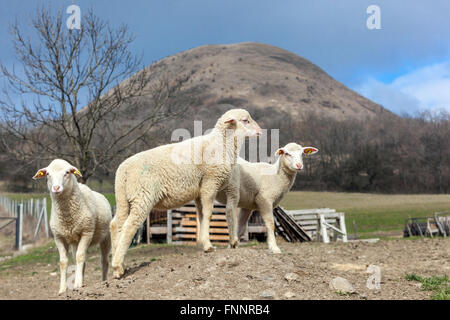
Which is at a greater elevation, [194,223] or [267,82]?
[267,82]

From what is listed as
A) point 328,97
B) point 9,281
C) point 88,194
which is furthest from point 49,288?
point 328,97

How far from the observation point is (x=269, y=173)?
8.59 meters

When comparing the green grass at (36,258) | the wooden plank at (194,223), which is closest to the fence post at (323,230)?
the wooden plank at (194,223)

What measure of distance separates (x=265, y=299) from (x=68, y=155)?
12.2m

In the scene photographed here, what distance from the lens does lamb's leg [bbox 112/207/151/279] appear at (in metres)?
5.60

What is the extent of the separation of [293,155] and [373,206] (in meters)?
26.2

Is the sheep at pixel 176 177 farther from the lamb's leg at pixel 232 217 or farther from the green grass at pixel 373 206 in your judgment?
the green grass at pixel 373 206

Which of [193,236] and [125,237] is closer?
[125,237]

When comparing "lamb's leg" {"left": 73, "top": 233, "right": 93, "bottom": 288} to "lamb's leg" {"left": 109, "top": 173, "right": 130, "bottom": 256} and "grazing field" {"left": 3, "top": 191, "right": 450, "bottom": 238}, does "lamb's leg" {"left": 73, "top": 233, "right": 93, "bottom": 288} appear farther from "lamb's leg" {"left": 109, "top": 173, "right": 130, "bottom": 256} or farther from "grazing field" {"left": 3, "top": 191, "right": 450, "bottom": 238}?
"grazing field" {"left": 3, "top": 191, "right": 450, "bottom": 238}

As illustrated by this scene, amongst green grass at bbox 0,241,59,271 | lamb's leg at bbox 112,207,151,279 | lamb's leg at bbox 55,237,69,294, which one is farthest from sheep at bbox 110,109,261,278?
green grass at bbox 0,241,59,271

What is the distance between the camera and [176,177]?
19.7 ft

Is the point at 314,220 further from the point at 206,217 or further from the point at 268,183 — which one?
the point at 206,217

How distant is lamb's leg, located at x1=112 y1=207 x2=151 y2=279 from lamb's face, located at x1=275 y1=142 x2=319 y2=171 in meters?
3.49

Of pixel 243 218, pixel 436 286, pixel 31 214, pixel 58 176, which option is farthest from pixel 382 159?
pixel 58 176
